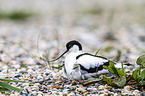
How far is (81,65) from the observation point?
237 centimetres

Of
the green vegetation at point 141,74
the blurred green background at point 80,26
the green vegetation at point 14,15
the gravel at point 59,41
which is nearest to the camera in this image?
the green vegetation at point 141,74

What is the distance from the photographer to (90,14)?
23.6ft

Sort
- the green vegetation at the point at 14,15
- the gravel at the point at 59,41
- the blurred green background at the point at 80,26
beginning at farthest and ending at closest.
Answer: the green vegetation at the point at 14,15 < the blurred green background at the point at 80,26 < the gravel at the point at 59,41

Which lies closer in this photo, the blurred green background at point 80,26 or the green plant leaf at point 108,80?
the green plant leaf at point 108,80

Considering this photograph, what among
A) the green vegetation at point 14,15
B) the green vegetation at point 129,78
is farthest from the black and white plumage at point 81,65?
the green vegetation at point 14,15

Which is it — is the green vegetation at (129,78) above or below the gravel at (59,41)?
below

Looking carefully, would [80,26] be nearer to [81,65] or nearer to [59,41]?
[59,41]

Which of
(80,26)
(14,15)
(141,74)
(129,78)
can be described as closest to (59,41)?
(80,26)

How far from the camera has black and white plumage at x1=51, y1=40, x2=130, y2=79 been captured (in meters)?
2.38

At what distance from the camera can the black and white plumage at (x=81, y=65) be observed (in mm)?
2377

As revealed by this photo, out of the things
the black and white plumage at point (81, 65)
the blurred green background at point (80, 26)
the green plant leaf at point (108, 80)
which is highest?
the blurred green background at point (80, 26)

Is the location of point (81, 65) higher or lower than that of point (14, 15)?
lower

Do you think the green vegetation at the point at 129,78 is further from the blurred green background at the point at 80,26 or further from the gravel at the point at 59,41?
the blurred green background at the point at 80,26

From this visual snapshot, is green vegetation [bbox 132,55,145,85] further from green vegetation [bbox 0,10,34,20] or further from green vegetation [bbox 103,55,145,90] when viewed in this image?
green vegetation [bbox 0,10,34,20]
